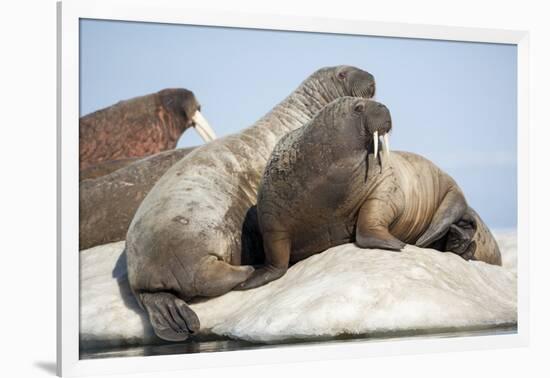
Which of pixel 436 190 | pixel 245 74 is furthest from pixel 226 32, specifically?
pixel 436 190

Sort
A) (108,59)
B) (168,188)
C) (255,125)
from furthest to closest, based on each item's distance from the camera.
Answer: (255,125)
(168,188)
(108,59)

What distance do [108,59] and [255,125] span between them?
1661mm

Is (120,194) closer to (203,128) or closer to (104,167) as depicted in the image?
(104,167)

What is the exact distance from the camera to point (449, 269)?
8398 millimetres

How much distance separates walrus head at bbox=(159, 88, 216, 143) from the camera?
30.1 ft

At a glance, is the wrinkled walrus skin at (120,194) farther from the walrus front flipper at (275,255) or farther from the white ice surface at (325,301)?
the walrus front flipper at (275,255)

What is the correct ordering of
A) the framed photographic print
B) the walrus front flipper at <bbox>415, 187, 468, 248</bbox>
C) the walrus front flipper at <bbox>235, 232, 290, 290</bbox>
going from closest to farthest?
the framed photographic print, the walrus front flipper at <bbox>235, 232, 290, 290</bbox>, the walrus front flipper at <bbox>415, 187, 468, 248</bbox>

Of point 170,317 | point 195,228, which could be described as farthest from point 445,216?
point 170,317

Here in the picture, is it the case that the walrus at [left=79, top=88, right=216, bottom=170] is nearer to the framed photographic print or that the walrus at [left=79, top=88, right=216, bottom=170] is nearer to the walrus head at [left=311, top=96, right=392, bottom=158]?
the framed photographic print

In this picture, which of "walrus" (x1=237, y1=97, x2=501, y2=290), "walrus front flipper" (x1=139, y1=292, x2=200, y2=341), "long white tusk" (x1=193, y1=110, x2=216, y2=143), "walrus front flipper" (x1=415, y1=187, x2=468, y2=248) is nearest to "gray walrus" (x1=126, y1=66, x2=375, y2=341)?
"walrus front flipper" (x1=139, y1=292, x2=200, y2=341)

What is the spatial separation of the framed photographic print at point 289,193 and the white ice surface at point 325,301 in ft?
0.05
